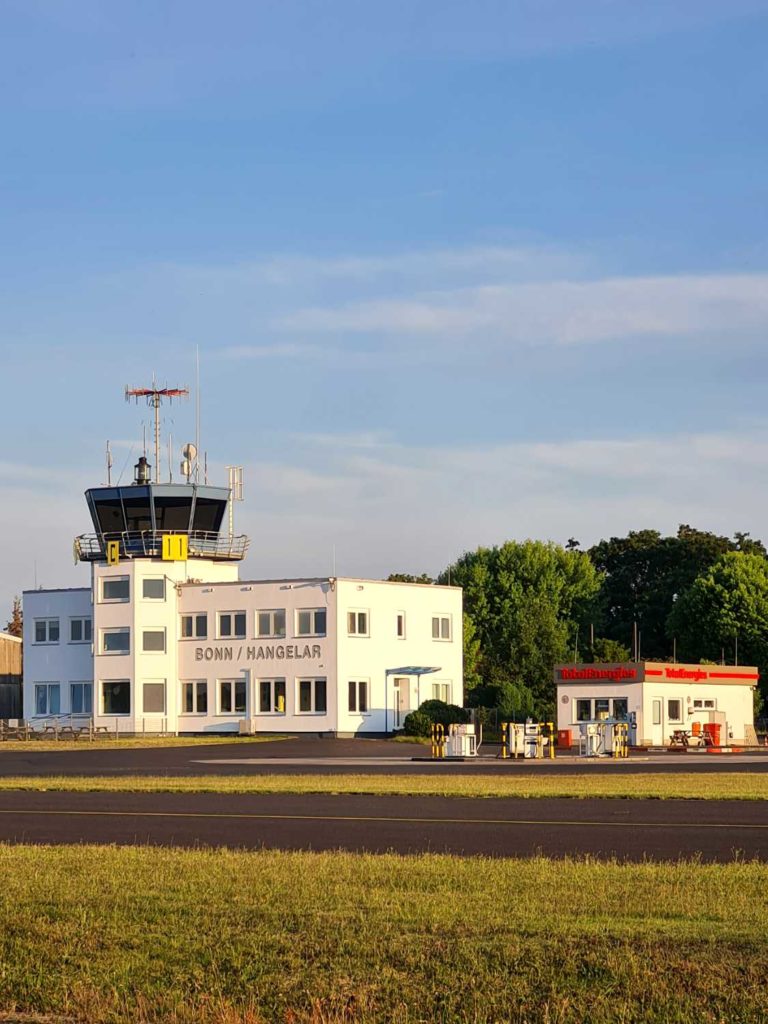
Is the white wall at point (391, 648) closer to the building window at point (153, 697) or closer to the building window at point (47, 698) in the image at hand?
the building window at point (153, 697)

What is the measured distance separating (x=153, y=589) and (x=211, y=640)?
14.1ft

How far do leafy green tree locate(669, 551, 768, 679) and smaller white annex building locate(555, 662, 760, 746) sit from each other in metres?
33.8

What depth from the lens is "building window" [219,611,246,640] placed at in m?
84.9

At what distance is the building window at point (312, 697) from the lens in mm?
82375

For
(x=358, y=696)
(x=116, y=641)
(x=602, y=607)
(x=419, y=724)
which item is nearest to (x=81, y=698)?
(x=116, y=641)

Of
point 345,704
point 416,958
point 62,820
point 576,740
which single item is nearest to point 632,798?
point 62,820

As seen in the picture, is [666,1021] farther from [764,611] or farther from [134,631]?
[764,611]

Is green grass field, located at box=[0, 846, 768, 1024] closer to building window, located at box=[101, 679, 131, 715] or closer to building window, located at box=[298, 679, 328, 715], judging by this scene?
building window, located at box=[298, 679, 328, 715]

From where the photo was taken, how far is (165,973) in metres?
11.5

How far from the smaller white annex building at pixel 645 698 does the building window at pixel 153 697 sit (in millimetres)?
24832

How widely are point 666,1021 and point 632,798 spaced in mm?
20906

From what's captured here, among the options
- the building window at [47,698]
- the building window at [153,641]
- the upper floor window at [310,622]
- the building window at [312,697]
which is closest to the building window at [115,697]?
the building window at [153,641]

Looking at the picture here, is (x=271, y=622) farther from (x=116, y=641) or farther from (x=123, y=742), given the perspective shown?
(x=123, y=742)

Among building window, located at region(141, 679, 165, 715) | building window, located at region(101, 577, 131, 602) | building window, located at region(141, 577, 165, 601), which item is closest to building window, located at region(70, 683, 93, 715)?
building window, located at region(141, 679, 165, 715)
